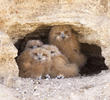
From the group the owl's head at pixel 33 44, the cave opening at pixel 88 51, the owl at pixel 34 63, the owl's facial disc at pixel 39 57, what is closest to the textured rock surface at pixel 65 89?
the owl at pixel 34 63

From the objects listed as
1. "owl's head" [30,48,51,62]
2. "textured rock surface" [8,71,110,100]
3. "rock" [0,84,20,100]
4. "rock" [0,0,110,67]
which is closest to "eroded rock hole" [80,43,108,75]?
"owl's head" [30,48,51,62]

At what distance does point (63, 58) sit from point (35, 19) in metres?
0.91

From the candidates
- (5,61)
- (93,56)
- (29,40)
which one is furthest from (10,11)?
(93,56)

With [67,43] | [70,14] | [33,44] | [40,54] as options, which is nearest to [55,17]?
[70,14]

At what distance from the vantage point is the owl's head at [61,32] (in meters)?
5.53

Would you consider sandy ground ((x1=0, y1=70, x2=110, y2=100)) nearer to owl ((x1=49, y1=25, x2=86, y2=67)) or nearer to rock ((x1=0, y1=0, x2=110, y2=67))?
rock ((x1=0, y1=0, x2=110, y2=67))

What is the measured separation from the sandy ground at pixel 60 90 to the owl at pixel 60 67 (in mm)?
920

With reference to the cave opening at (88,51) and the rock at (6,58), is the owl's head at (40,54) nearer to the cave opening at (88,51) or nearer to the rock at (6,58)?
the cave opening at (88,51)

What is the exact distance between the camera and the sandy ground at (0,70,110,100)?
11.9ft

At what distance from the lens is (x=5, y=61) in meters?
4.09

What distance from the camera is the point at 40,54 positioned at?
5.07 metres

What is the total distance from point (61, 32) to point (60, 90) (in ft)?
6.99

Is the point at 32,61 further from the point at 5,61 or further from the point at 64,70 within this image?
the point at 5,61

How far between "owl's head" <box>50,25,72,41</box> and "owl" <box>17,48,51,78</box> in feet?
2.14
